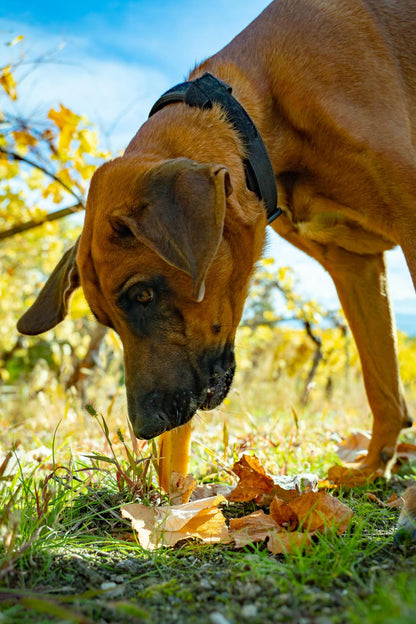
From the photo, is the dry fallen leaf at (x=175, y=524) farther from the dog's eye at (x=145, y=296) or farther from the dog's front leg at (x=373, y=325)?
the dog's front leg at (x=373, y=325)

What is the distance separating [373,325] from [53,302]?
1787mm

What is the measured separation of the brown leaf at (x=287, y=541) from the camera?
1.72 m

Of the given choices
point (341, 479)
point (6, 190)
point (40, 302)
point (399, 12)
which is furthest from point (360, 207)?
point (6, 190)

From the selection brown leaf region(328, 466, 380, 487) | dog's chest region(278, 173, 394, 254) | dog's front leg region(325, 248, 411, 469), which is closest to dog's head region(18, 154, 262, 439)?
dog's chest region(278, 173, 394, 254)

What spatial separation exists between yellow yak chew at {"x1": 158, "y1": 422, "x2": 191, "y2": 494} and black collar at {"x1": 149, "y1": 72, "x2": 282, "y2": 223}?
3.67ft

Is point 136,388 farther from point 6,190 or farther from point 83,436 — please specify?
point 6,190

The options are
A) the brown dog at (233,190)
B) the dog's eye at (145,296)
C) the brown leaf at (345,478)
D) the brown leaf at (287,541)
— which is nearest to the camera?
the brown leaf at (287,541)

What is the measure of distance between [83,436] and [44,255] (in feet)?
16.6

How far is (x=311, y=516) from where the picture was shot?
1.88m

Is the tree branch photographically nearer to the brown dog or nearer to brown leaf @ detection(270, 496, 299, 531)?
the brown dog

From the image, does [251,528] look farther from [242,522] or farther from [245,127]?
[245,127]

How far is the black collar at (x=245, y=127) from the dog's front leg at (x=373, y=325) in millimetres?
804

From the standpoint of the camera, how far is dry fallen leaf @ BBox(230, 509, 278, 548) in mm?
1874

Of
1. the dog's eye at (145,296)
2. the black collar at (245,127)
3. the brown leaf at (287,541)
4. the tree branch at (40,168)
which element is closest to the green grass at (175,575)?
the brown leaf at (287,541)
